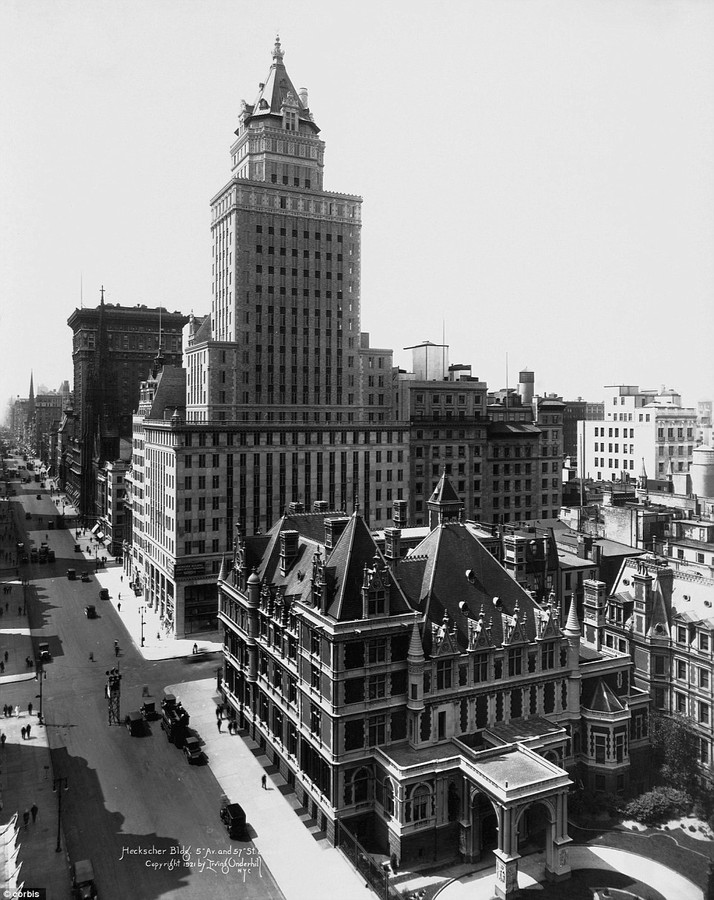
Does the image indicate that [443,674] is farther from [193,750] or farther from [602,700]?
[193,750]

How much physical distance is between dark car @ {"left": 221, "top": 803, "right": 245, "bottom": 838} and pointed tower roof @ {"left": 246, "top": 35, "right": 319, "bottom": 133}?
101m

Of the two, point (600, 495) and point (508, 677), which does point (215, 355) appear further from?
point (600, 495)

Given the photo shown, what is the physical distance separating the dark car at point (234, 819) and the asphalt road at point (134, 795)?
0.54 meters

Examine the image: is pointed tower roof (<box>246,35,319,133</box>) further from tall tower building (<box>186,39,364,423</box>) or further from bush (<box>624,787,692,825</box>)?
bush (<box>624,787,692,825</box>)

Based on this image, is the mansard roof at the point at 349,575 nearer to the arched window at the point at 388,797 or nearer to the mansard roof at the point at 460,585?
the mansard roof at the point at 460,585

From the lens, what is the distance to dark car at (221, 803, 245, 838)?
4791 centimetres

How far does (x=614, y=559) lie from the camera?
78.6m

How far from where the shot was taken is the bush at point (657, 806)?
49719 mm

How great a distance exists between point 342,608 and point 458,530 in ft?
46.0

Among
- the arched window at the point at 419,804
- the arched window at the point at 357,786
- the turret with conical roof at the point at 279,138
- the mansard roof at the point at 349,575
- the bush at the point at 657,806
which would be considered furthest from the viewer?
the turret with conical roof at the point at 279,138

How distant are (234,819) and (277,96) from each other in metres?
107

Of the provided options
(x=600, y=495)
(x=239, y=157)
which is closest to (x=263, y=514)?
(x=239, y=157)

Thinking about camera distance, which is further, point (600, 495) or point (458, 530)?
point (600, 495)

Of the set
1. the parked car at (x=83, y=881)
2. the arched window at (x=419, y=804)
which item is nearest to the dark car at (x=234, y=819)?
the parked car at (x=83, y=881)
